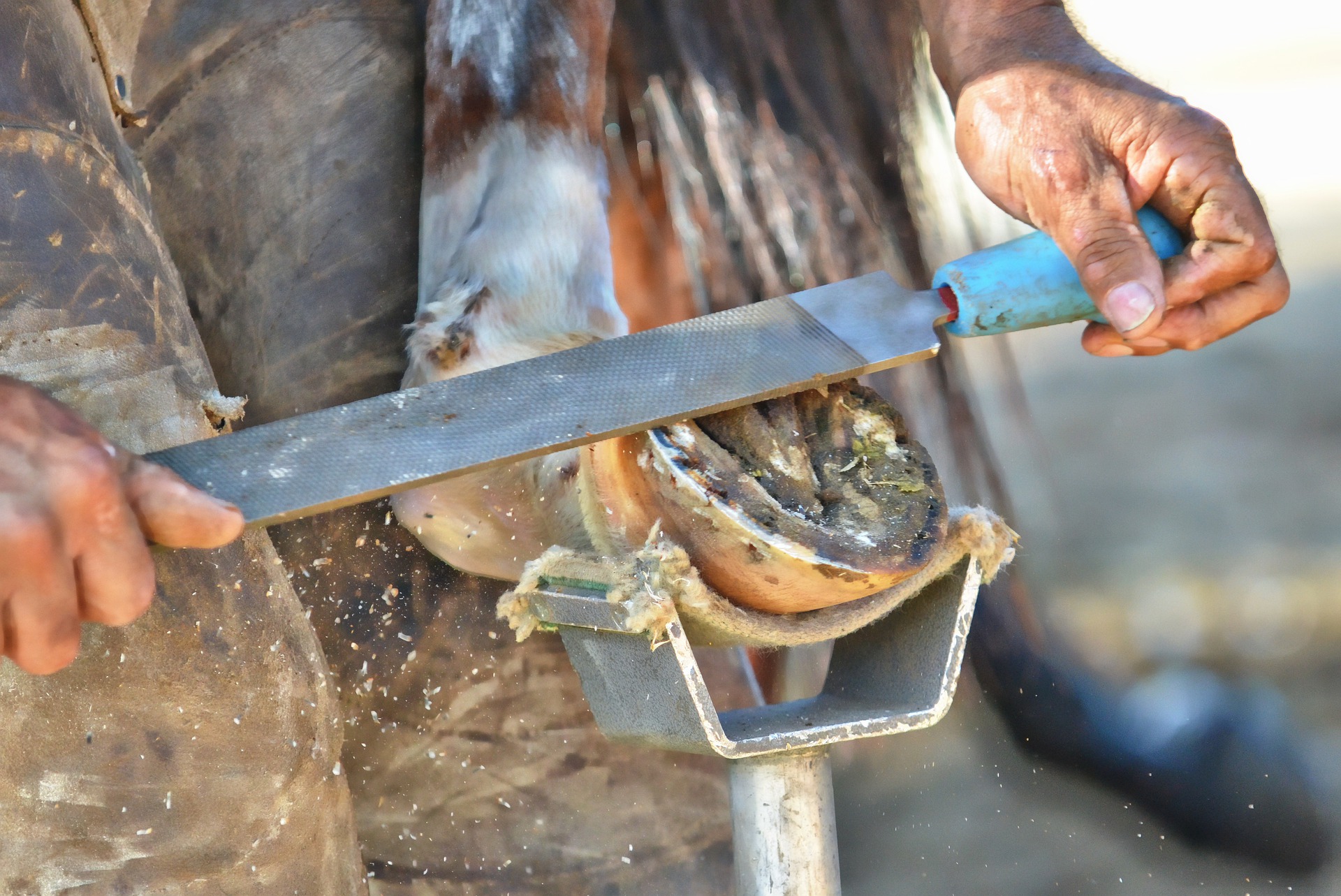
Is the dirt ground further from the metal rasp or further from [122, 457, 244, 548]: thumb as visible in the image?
[122, 457, 244, 548]: thumb

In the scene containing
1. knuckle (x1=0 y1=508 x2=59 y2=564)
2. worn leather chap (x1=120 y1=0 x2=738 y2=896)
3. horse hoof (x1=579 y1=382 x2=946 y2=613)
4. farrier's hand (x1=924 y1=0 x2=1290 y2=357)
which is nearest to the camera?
knuckle (x1=0 y1=508 x2=59 y2=564)

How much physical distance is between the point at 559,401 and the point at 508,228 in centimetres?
24

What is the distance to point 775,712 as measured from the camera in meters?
0.62

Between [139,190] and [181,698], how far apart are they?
31 cm

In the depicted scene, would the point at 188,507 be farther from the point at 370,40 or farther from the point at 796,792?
the point at 370,40

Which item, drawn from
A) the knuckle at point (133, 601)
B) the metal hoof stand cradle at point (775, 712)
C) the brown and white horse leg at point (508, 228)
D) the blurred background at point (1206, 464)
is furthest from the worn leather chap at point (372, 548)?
the blurred background at point (1206, 464)

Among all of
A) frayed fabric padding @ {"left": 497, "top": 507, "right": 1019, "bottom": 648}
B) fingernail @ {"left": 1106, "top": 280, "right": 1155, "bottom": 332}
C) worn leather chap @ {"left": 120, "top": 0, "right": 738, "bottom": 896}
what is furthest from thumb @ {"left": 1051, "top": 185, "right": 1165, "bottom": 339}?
worn leather chap @ {"left": 120, "top": 0, "right": 738, "bottom": 896}

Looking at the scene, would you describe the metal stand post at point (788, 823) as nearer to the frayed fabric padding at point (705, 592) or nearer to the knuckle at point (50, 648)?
the frayed fabric padding at point (705, 592)

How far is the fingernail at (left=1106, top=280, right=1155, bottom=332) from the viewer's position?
1.97 ft

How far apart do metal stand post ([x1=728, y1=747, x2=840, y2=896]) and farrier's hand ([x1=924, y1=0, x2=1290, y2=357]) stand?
0.94 feet

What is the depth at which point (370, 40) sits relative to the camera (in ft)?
2.83

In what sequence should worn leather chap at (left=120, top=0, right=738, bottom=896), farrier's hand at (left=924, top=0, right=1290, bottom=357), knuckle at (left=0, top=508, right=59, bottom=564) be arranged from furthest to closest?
worn leather chap at (left=120, top=0, right=738, bottom=896) < farrier's hand at (left=924, top=0, right=1290, bottom=357) < knuckle at (left=0, top=508, right=59, bottom=564)

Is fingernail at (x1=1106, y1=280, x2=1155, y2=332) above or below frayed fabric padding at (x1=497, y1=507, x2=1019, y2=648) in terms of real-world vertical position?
above

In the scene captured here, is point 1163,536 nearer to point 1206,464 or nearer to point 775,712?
point 1206,464
